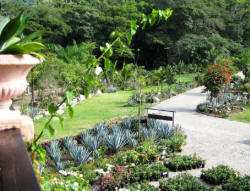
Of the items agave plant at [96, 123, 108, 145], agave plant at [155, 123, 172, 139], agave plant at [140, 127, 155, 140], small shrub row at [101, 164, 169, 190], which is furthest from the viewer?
agave plant at [155, 123, 172, 139]

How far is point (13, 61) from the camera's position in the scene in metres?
1.52

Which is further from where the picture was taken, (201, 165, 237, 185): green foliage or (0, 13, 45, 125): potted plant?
(201, 165, 237, 185): green foliage

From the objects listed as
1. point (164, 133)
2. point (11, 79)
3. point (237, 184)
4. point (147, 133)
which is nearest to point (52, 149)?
point (147, 133)

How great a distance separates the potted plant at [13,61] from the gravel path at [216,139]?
5544mm


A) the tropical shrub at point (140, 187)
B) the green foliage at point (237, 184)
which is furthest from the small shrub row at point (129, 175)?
the green foliage at point (237, 184)

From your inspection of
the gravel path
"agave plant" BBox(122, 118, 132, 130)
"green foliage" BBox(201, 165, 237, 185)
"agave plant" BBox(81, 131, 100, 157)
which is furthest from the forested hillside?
"green foliage" BBox(201, 165, 237, 185)

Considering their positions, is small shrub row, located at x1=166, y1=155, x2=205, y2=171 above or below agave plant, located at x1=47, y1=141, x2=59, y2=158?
below

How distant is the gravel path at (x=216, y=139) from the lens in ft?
23.8

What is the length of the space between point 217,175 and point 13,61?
530 cm

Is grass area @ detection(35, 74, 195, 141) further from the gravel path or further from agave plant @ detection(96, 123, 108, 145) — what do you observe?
the gravel path

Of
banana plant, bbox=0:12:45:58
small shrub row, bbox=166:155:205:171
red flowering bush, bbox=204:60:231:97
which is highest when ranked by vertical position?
banana plant, bbox=0:12:45:58

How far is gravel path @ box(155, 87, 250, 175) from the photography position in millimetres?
7255

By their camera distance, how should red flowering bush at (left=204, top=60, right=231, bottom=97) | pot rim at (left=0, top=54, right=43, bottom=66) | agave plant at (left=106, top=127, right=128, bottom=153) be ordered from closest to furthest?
pot rim at (left=0, top=54, right=43, bottom=66) < agave plant at (left=106, top=127, right=128, bottom=153) < red flowering bush at (left=204, top=60, right=231, bottom=97)

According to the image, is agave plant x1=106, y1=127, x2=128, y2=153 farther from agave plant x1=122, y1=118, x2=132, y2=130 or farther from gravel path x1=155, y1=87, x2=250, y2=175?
gravel path x1=155, y1=87, x2=250, y2=175
